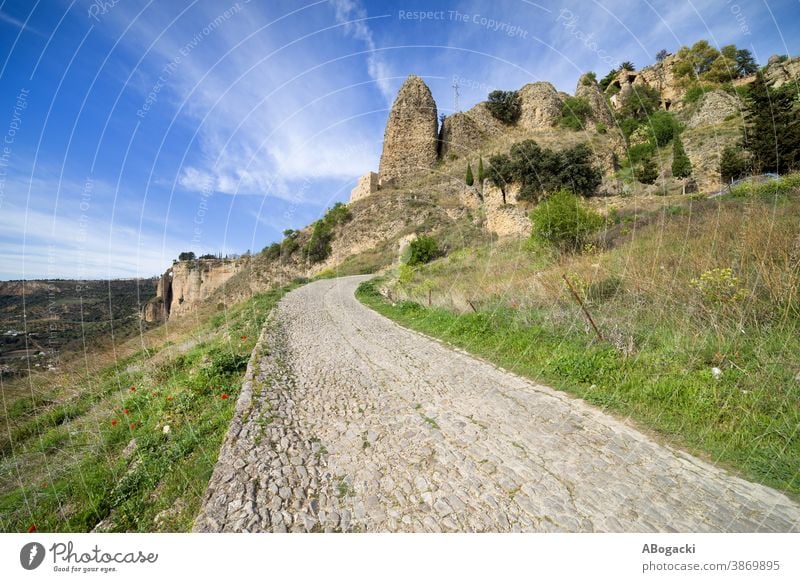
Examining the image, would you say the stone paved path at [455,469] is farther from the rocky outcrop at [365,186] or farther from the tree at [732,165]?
the rocky outcrop at [365,186]

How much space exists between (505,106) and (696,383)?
171ft

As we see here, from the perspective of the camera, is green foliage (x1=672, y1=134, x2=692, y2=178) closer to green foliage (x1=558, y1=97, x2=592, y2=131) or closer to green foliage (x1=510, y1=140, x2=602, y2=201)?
green foliage (x1=510, y1=140, x2=602, y2=201)

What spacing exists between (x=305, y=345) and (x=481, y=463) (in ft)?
18.6

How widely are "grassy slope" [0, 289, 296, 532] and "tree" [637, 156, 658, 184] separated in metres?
32.4

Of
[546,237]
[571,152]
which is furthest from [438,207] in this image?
[546,237]

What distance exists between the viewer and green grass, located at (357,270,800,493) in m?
2.90

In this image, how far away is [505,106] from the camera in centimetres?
4656

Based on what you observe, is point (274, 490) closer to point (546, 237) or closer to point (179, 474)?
point (179, 474)

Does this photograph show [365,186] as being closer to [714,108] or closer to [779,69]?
[714,108]

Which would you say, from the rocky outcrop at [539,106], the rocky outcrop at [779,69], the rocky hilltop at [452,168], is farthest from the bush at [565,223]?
the rocky outcrop at [539,106]

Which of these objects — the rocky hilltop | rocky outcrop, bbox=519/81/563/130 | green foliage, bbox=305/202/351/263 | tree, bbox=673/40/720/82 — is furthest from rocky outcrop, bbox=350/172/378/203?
tree, bbox=673/40/720/82

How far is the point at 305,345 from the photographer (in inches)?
307
